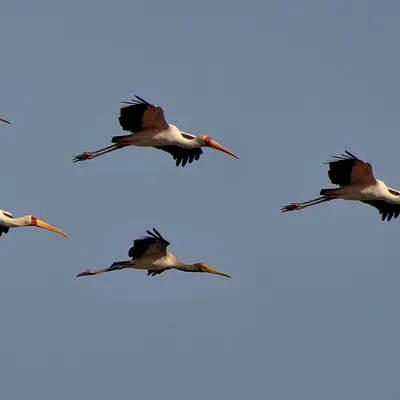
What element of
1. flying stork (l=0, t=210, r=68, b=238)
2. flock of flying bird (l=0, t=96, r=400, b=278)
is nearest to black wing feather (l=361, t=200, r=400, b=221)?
flock of flying bird (l=0, t=96, r=400, b=278)

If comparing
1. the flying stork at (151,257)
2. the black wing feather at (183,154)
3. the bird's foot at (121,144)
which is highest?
the black wing feather at (183,154)

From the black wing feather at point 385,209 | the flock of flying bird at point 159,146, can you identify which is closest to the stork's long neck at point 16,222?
the flock of flying bird at point 159,146

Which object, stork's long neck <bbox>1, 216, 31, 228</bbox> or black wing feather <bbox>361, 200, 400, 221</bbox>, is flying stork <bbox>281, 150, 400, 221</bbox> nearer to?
black wing feather <bbox>361, 200, 400, 221</bbox>

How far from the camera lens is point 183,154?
7838 cm

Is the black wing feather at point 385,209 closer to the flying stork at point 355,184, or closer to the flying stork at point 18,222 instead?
the flying stork at point 355,184

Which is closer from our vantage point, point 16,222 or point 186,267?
point 186,267

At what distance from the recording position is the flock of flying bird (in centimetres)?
7512

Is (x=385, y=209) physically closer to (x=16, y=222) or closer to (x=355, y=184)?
(x=355, y=184)

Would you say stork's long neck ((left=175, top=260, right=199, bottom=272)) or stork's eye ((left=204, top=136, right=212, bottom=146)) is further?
stork's eye ((left=204, top=136, right=212, bottom=146))

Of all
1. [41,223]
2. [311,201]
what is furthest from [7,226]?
[311,201]

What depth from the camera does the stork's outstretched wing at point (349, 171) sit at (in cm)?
7500

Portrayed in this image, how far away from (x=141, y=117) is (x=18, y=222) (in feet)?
14.1

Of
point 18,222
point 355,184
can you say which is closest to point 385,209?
point 355,184

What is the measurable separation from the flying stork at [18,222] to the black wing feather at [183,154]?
11.3 ft
